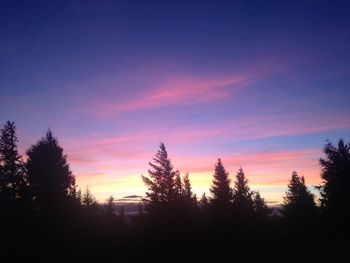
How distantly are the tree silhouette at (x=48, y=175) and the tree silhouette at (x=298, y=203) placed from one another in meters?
36.8

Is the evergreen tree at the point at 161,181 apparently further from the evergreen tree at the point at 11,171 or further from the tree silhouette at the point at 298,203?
the tree silhouette at the point at 298,203

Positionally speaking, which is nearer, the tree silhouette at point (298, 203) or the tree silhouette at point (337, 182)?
the tree silhouette at point (337, 182)

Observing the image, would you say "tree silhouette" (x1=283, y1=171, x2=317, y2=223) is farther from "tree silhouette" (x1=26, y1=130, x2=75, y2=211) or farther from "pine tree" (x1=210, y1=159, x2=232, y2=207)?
"tree silhouette" (x1=26, y1=130, x2=75, y2=211)

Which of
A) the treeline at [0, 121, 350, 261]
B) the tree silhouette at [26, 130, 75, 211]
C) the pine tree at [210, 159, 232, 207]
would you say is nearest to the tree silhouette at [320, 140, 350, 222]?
the treeline at [0, 121, 350, 261]

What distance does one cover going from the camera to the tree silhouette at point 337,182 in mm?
33719

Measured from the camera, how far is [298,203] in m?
56.1

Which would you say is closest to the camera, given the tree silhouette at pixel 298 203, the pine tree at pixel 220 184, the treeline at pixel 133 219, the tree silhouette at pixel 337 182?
the treeline at pixel 133 219

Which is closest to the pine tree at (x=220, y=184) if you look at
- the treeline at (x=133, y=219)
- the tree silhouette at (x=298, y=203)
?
the treeline at (x=133, y=219)

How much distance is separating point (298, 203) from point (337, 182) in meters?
21.6

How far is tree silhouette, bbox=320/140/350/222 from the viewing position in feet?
111

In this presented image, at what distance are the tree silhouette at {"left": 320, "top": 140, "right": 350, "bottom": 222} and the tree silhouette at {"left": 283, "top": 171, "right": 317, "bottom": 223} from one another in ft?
48.0

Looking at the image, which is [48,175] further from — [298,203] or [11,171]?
[298,203]

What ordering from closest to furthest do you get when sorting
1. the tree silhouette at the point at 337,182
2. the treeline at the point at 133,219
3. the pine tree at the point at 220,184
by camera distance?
the treeline at the point at 133,219, the tree silhouette at the point at 337,182, the pine tree at the point at 220,184

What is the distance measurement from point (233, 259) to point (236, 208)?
7386mm
